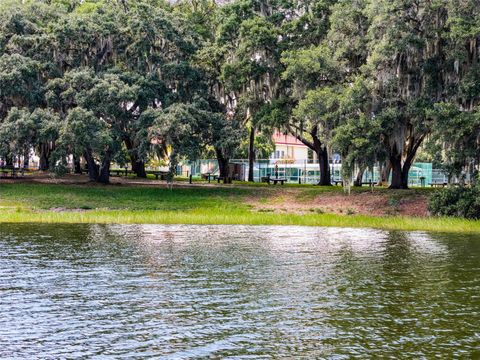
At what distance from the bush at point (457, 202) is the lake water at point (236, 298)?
7266 mm

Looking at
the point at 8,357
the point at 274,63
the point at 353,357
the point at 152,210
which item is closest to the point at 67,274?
the point at 8,357

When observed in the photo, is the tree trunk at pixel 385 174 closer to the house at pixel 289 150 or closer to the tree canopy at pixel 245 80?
the tree canopy at pixel 245 80

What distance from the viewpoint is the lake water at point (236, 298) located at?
444 inches

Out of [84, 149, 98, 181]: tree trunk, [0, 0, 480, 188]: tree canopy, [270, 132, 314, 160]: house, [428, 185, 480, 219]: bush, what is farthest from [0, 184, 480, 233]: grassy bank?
[270, 132, 314, 160]: house

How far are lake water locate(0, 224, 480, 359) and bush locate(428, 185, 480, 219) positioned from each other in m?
7.27

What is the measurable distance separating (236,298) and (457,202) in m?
21.1

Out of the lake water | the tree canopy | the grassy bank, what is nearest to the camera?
the lake water

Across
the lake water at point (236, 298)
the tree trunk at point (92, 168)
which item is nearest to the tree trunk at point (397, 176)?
the lake water at point (236, 298)

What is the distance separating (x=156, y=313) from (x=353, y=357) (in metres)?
4.37

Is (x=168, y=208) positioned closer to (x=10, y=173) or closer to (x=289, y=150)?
(x=10, y=173)

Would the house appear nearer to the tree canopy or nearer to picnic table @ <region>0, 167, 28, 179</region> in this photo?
the tree canopy

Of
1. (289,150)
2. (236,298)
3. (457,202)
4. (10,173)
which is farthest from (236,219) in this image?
(289,150)

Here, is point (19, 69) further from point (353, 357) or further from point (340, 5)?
point (353, 357)

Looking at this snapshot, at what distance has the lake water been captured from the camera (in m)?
11.3
